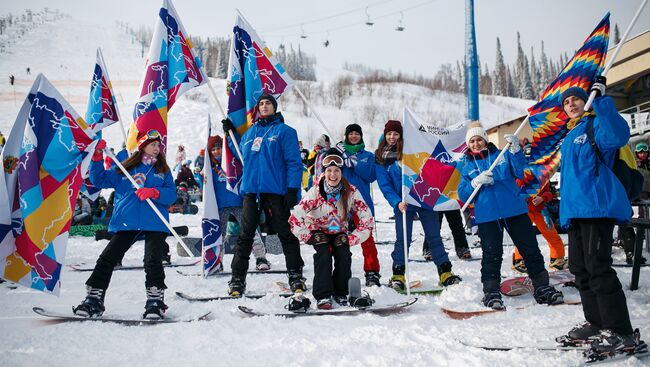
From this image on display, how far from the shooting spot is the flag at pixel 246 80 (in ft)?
18.9

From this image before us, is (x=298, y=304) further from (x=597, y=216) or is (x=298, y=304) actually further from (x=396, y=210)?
(x=597, y=216)

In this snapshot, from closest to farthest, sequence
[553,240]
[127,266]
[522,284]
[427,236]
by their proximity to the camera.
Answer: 1. [522,284]
2. [427,236]
3. [553,240]
4. [127,266]

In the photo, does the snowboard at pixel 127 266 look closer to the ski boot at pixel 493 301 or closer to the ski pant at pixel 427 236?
the ski pant at pixel 427 236

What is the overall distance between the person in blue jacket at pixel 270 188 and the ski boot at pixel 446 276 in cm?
159

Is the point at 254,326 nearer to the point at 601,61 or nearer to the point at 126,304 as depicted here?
the point at 126,304

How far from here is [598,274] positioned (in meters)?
2.98

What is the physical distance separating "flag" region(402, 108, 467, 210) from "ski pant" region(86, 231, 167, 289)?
2685mm

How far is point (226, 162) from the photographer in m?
5.70

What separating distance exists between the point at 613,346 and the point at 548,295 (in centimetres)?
141

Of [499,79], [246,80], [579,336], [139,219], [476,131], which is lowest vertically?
[579,336]

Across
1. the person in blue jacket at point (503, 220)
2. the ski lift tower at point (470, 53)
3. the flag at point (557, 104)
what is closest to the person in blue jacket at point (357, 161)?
the person in blue jacket at point (503, 220)

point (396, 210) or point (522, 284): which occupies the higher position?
point (396, 210)

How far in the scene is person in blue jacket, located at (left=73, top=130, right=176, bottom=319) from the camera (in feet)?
13.5

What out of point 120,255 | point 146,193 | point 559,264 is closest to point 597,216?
point 559,264
